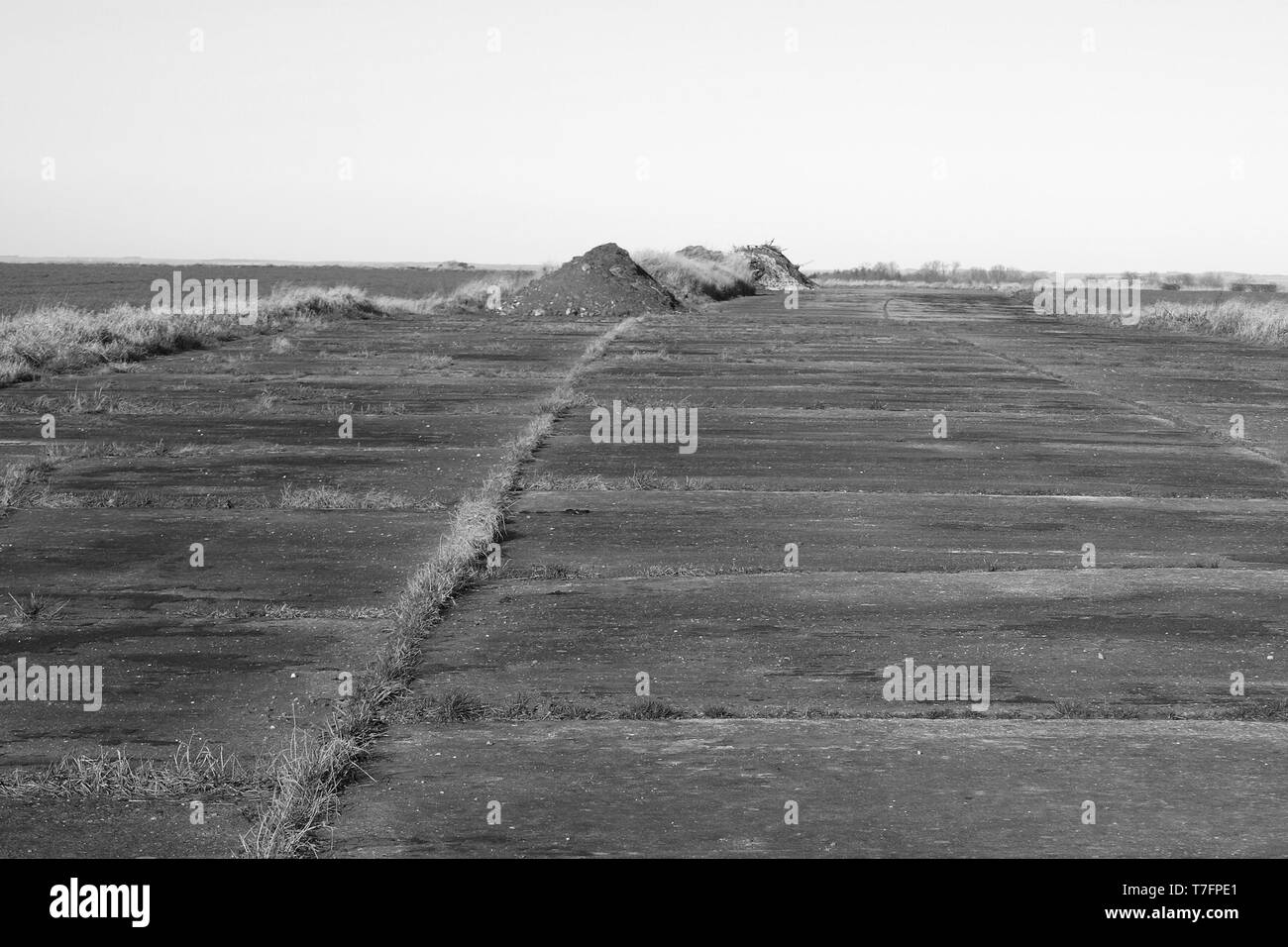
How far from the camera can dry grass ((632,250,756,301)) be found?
56.5m

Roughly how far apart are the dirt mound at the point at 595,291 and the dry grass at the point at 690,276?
5.05 m

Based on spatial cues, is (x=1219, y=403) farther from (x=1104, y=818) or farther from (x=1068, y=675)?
(x=1104, y=818)

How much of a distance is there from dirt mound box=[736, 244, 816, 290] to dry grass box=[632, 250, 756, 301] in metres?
17.3

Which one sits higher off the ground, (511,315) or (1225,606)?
(511,315)

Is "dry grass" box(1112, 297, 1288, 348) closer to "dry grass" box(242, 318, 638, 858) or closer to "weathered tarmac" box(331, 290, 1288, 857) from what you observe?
"weathered tarmac" box(331, 290, 1288, 857)

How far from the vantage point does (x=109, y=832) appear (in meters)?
4.20

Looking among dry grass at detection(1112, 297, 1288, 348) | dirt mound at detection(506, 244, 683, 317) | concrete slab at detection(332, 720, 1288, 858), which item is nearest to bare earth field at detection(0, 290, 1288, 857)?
concrete slab at detection(332, 720, 1288, 858)

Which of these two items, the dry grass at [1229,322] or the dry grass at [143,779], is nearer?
the dry grass at [143,779]

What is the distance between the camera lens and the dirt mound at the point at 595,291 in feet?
139

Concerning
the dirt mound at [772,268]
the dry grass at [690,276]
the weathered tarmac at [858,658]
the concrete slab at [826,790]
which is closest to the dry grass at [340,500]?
the weathered tarmac at [858,658]

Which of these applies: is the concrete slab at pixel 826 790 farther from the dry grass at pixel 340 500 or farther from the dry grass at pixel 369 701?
the dry grass at pixel 340 500

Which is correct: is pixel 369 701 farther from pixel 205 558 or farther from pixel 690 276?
pixel 690 276

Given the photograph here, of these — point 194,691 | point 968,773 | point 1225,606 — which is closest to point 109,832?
point 194,691
